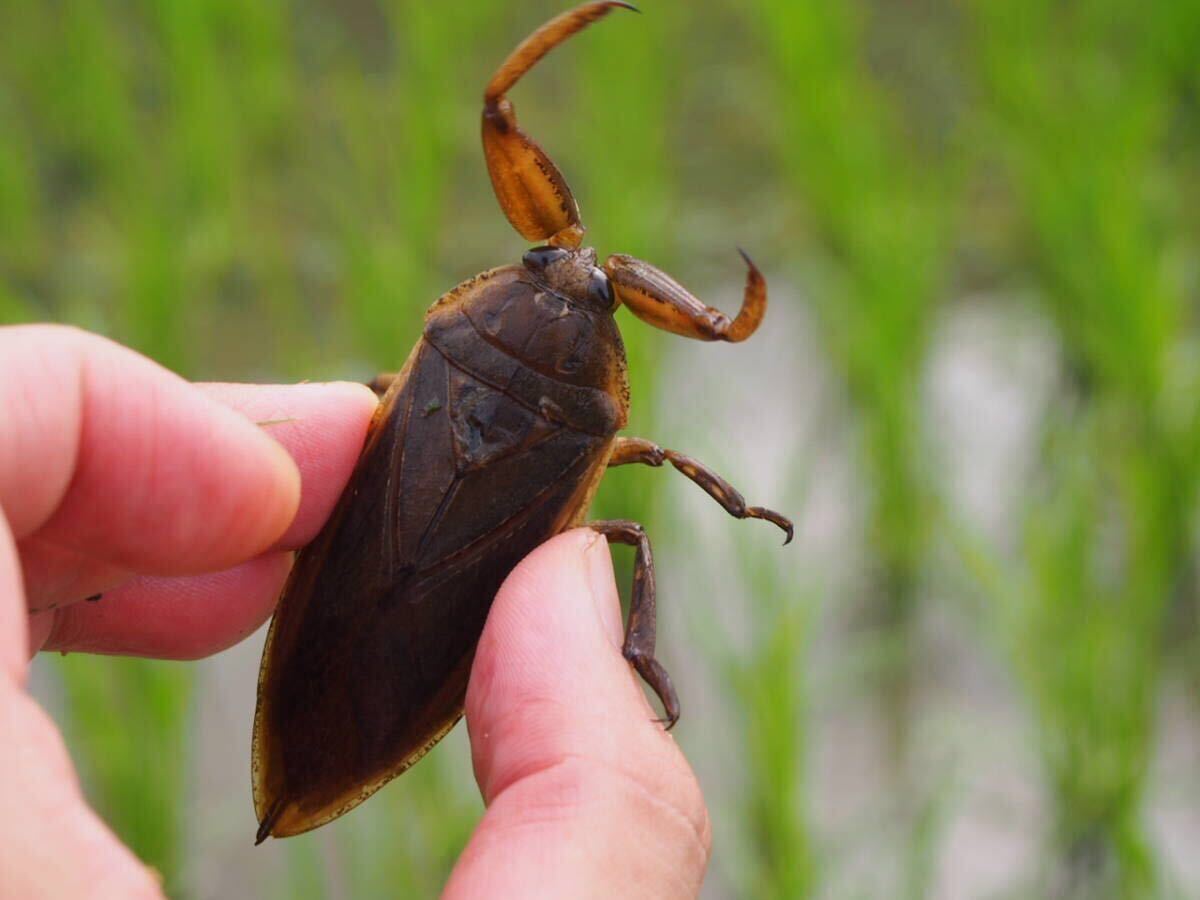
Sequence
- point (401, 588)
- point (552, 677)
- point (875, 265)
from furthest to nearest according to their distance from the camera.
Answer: point (875, 265), point (401, 588), point (552, 677)

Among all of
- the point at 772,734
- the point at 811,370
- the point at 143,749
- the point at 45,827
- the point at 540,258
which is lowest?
the point at 143,749

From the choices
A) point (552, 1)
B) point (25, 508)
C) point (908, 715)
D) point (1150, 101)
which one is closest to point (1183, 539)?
point (908, 715)

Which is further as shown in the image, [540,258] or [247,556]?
[540,258]

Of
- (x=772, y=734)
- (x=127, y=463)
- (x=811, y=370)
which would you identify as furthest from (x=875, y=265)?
(x=127, y=463)

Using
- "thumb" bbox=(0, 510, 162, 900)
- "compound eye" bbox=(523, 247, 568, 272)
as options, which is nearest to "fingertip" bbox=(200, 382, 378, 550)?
"compound eye" bbox=(523, 247, 568, 272)

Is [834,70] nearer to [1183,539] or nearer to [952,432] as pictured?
[952,432]

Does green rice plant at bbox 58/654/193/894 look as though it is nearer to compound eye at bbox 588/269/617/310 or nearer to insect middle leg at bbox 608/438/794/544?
insect middle leg at bbox 608/438/794/544

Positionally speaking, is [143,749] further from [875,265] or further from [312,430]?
[875,265]

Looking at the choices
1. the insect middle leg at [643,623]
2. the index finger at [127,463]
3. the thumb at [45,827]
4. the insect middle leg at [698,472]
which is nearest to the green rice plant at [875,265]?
the insect middle leg at [698,472]
